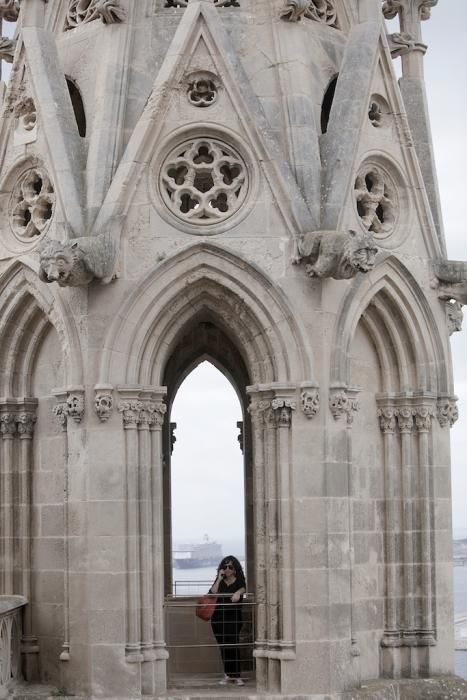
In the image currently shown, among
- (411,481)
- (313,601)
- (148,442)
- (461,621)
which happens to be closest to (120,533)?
(148,442)

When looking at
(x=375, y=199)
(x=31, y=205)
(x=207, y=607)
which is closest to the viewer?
(x=31, y=205)

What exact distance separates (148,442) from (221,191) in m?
2.95

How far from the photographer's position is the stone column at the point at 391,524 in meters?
20.4

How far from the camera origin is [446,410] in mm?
20875

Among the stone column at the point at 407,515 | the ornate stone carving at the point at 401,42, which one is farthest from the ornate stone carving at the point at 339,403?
the ornate stone carving at the point at 401,42

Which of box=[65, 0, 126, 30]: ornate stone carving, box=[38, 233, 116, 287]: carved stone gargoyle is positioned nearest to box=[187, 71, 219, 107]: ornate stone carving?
box=[65, 0, 126, 30]: ornate stone carving

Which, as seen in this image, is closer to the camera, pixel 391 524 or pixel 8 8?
pixel 391 524

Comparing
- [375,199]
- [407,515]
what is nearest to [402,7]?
[375,199]

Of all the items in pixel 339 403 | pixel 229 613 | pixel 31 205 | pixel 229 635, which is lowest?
pixel 229 635

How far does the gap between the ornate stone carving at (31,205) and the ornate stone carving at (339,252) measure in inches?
124

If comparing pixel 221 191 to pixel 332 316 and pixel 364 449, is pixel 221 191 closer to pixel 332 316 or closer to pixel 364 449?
pixel 332 316

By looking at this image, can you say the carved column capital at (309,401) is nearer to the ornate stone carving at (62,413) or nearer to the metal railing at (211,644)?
the ornate stone carving at (62,413)

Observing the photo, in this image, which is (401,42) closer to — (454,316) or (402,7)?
(402,7)

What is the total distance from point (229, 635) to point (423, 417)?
12.5 feet
